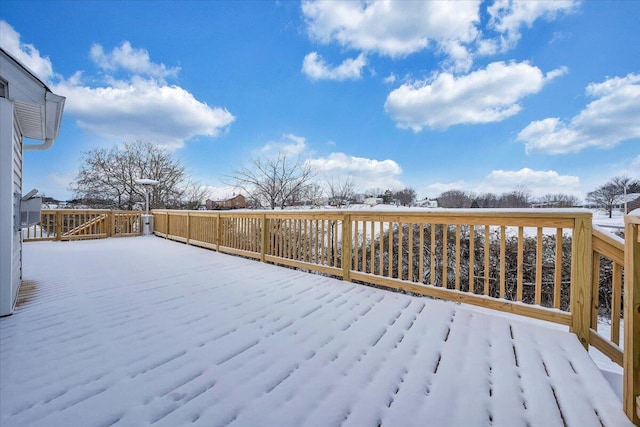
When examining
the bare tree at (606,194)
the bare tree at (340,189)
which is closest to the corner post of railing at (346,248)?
the bare tree at (340,189)

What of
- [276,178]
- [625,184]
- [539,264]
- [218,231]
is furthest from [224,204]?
[625,184]

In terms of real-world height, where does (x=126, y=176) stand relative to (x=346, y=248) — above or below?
above

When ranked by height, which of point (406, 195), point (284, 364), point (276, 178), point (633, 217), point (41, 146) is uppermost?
point (276, 178)

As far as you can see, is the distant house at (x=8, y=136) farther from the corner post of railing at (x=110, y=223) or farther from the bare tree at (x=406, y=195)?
the bare tree at (x=406, y=195)

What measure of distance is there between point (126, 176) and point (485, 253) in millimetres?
16413

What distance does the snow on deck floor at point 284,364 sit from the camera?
123cm

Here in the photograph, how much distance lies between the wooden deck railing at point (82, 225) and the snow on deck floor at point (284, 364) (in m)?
6.49

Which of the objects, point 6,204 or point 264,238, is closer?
point 6,204

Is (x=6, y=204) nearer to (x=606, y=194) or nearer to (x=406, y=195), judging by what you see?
(x=406, y=195)

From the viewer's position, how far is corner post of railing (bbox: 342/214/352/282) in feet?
11.7

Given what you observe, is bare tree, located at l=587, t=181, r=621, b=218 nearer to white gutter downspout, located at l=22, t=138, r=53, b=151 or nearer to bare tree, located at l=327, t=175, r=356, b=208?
bare tree, located at l=327, t=175, r=356, b=208

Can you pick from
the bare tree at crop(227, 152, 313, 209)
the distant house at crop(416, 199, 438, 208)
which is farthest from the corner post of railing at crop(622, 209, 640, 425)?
the distant house at crop(416, 199, 438, 208)

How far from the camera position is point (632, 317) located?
48.6 inches

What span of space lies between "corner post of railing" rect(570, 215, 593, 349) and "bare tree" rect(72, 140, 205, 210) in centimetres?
1568
